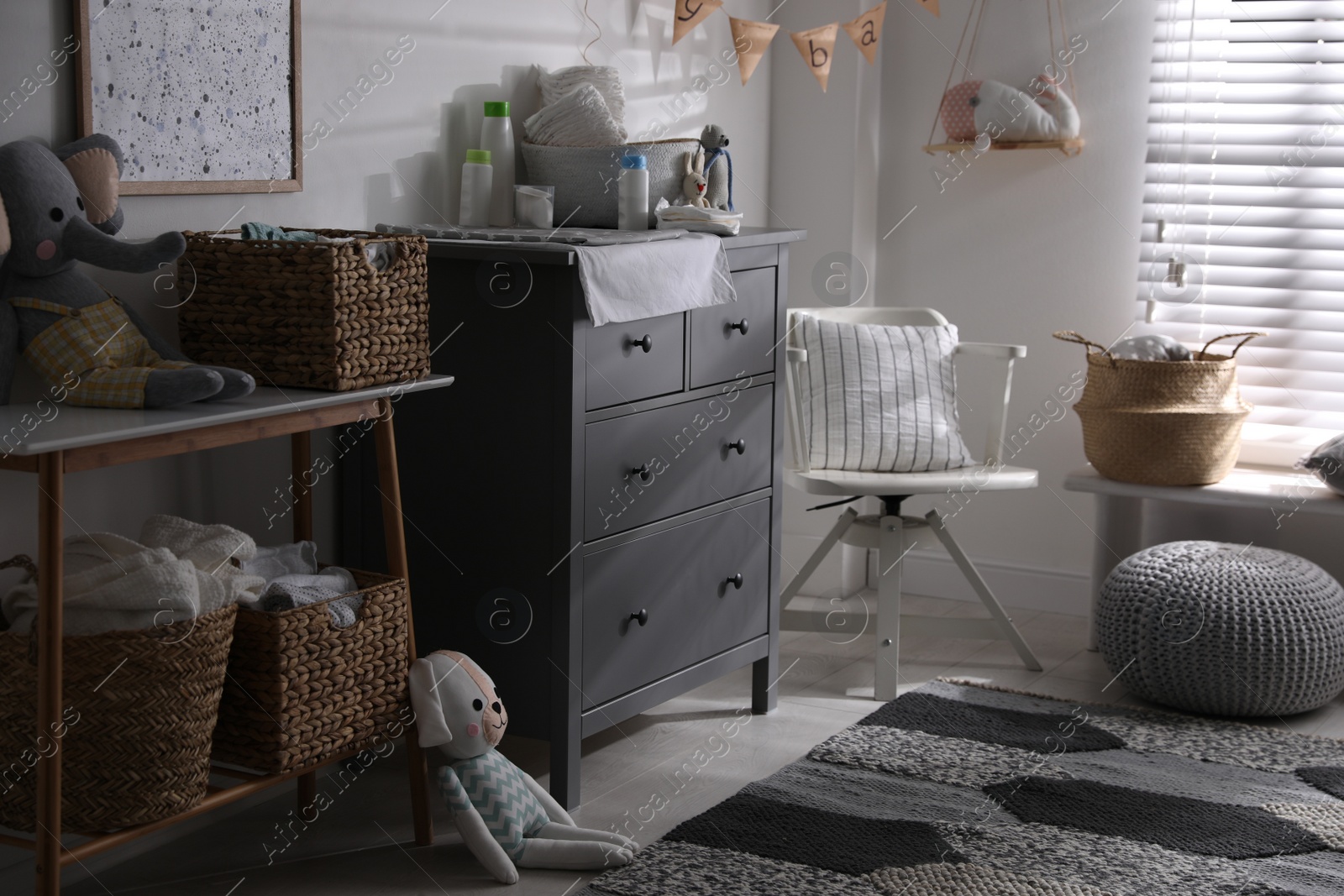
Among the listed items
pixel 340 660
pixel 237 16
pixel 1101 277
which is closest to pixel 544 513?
pixel 340 660

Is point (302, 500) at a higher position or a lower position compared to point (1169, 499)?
higher

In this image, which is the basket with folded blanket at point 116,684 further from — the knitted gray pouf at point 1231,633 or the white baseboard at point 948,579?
the white baseboard at point 948,579

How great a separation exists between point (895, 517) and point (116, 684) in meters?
1.85

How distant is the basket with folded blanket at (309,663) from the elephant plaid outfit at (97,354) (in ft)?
1.02

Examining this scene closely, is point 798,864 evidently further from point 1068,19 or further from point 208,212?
point 1068,19

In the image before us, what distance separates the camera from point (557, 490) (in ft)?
7.48

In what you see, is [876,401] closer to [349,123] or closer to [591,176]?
[591,176]

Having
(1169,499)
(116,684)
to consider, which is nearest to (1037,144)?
(1169,499)

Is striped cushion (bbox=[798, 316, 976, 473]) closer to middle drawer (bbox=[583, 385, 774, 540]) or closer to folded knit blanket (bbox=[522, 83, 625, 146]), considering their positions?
middle drawer (bbox=[583, 385, 774, 540])

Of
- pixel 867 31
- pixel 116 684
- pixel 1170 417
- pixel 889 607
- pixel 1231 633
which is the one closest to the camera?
pixel 116 684

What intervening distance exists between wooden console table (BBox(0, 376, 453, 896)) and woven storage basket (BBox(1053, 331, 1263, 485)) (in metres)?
1.89

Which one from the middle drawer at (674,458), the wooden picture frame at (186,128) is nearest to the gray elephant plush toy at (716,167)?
the middle drawer at (674,458)

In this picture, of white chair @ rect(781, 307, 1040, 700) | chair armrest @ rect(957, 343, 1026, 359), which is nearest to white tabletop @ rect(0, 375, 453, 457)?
white chair @ rect(781, 307, 1040, 700)

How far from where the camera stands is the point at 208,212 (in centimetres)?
217
